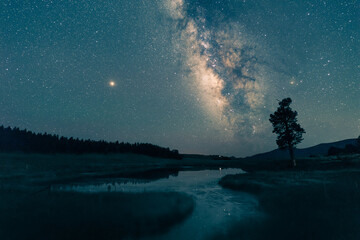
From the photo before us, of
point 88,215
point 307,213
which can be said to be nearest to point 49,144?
point 88,215

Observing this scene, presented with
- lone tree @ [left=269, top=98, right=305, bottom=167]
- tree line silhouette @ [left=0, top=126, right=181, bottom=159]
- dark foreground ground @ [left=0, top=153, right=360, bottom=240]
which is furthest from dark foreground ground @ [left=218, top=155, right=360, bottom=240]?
tree line silhouette @ [left=0, top=126, right=181, bottom=159]

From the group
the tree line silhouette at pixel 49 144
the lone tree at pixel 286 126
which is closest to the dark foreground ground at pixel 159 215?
the lone tree at pixel 286 126

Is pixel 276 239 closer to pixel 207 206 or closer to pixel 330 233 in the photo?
pixel 330 233

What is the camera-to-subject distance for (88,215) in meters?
13.7

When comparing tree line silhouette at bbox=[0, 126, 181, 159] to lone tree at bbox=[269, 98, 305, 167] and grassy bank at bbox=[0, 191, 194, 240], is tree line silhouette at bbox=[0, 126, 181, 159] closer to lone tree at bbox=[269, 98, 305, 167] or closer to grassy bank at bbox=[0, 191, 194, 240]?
grassy bank at bbox=[0, 191, 194, 240]

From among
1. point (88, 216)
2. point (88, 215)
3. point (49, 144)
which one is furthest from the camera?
point (49, 144)

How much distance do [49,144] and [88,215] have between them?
9906 cm

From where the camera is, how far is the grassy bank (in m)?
10.8

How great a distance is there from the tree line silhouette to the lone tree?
3990 inches

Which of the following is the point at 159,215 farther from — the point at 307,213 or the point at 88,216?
the point at 307,213

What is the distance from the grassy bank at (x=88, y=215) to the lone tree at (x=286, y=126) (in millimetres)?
29783

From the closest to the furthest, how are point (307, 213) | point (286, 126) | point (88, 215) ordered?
point (307, 213), point (88, 215), point (286, 126)

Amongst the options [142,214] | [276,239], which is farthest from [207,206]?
[276,239]

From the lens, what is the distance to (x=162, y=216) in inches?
537
